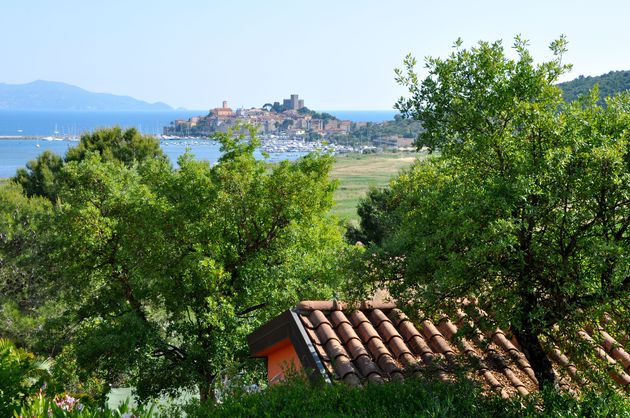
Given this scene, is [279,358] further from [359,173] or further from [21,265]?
[359,173]

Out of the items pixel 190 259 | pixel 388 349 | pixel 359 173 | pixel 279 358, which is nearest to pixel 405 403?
pixel 388 349

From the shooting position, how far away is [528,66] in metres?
7.33

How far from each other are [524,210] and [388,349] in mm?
2560

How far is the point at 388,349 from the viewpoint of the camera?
803 cm

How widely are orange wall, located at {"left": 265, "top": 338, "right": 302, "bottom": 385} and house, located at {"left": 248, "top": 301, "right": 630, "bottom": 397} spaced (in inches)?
0.5

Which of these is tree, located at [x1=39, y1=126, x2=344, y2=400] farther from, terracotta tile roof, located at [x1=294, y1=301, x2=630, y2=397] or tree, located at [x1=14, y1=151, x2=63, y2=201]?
tree, located at [x1=14, y1=151, x2=63, y2=201]

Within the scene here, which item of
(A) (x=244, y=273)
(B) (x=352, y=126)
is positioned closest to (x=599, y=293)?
(A) (x=244, y=273)

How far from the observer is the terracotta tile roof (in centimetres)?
735

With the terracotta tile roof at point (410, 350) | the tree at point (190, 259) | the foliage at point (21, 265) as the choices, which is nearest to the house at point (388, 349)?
the terracotta tile roof at point (410, 350)

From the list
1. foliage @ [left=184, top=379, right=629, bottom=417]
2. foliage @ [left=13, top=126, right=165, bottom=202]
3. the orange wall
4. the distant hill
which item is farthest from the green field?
foliage @ [left=184, top=379, right=629, bottom=417]

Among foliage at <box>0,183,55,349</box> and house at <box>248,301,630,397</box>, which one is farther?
foliage at <box>0,183,55,349</box>

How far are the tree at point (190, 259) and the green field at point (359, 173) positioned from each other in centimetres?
3865

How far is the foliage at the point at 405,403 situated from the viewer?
5375 millimetres

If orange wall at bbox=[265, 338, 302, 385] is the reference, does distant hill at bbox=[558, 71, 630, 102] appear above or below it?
above
